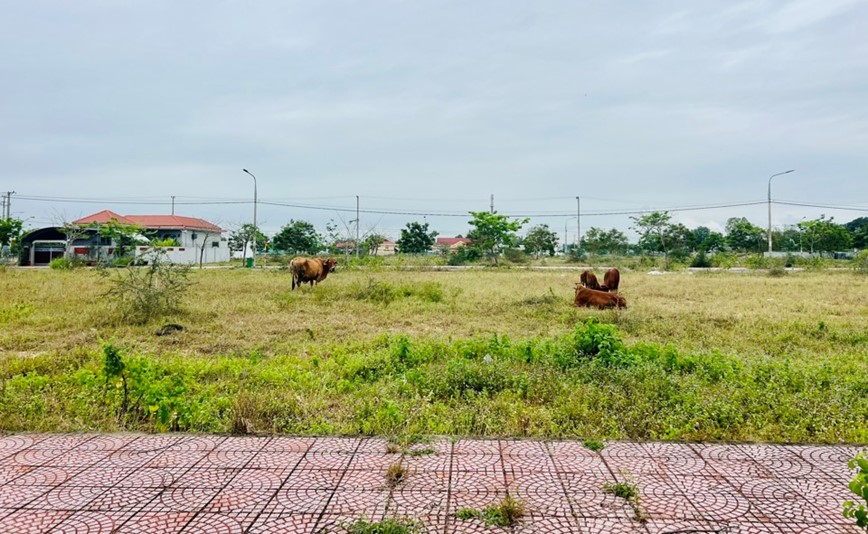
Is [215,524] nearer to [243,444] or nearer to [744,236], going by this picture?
[243,444]

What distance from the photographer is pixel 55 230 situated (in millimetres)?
33656

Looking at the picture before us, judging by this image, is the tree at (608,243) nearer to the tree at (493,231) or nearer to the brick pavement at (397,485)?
the tree at (493,231)

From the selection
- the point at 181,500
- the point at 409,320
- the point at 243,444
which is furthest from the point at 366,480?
the point at 409,320

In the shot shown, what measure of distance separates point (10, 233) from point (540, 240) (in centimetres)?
3870

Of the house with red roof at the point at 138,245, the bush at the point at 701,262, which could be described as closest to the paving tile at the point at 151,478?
the house with red roof at the point at 138,245

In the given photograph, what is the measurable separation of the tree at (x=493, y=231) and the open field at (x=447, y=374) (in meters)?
26.3

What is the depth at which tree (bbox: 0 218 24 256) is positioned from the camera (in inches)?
1382

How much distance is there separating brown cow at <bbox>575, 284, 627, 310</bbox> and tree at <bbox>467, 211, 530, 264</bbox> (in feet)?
80.7

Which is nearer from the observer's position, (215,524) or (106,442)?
(215,524)

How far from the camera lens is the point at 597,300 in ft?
33.9

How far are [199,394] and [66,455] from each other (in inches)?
53.0

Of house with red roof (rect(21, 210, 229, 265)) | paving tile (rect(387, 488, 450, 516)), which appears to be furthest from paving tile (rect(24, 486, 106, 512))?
house with red roof (rect(21, 210, 229, 265))

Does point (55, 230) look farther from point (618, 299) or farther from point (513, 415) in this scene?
point (513, 415)

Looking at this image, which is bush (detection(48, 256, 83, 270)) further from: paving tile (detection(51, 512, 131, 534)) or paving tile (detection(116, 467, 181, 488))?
paving tile (detection(51, 512, 131, 534))
